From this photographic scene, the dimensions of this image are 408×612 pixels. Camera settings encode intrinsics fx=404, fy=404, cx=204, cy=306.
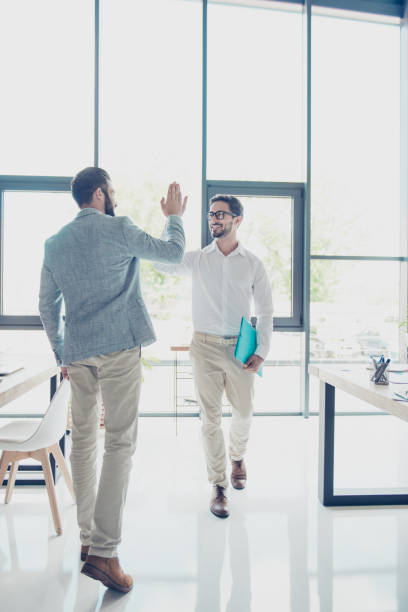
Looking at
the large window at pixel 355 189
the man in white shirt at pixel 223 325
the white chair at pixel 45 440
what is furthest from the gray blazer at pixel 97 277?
the large window at pixel 355 189

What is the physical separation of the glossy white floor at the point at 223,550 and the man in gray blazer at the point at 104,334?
23 centimetres

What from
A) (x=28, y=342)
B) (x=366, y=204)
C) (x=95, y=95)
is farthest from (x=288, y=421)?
(x=95, y=95)

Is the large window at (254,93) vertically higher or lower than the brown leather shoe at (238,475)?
higher

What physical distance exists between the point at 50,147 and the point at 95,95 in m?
0.61

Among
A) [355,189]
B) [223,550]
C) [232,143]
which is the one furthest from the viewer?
[355,189]

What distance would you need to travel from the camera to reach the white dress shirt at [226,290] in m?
2.28

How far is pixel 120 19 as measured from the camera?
365cm

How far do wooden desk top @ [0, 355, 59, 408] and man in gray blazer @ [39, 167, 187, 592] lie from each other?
251mm

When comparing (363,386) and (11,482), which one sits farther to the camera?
(11,482)

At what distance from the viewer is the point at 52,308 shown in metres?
1.67

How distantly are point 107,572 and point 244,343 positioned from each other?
1193 mm

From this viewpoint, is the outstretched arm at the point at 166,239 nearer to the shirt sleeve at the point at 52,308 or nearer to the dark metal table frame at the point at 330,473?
Answer: the shirt sleeve at the point at 52,308

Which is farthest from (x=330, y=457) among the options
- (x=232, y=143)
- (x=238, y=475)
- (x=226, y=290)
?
(x=232, y=143)

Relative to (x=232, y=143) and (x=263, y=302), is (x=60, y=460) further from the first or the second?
→ (x=232, y=143)
